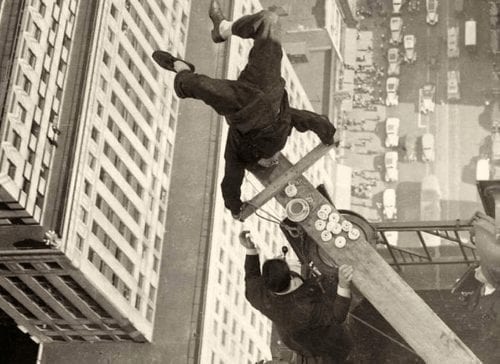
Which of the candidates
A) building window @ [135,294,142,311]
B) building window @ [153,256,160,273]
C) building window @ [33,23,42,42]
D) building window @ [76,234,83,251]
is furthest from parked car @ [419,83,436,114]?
building window @ [33,23,42,42]

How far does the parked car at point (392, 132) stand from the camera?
6041 cm

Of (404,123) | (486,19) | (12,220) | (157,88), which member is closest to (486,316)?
(12,220)

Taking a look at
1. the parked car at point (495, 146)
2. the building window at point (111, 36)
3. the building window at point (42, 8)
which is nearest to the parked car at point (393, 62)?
the parked car at point (495, 146)

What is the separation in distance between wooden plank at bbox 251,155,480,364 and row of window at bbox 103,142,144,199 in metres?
35.9

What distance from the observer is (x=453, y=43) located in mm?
63219

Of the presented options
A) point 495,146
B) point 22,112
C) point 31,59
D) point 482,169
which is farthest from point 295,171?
point 495,146

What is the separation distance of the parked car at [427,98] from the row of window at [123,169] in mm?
22602

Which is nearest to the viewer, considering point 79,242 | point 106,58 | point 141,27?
point 79,242

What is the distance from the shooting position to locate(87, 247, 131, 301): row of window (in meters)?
42.2

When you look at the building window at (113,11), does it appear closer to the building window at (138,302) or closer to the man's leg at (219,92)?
the building window at (138,302)

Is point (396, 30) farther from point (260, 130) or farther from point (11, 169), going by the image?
point (260, 130)

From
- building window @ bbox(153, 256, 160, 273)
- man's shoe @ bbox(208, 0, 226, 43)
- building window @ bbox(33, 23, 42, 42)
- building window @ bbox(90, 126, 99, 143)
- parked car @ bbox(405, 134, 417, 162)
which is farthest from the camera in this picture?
parked car @ bbox(405, 134, 417, 162)

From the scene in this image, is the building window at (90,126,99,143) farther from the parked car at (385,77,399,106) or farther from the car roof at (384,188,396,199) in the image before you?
the parked car at (385,77,399,106)

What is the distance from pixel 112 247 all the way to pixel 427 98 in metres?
26.8
